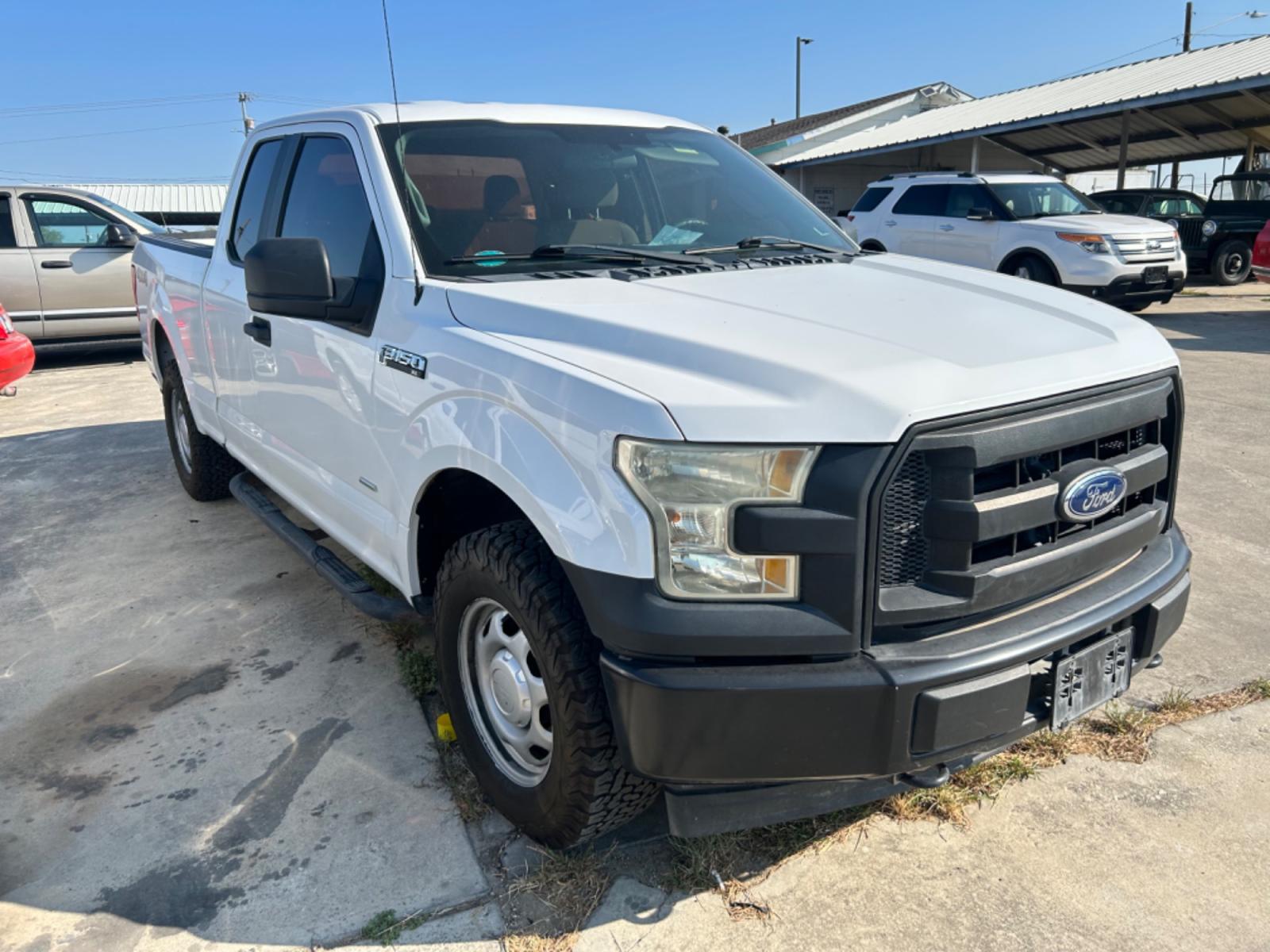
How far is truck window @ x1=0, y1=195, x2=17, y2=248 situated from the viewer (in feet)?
32.0

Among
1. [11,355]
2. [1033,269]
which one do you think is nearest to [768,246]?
[11,355]

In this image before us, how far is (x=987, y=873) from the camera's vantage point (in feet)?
8.08

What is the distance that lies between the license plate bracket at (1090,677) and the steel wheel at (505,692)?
1192 millimetres

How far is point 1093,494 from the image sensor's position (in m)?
2.18

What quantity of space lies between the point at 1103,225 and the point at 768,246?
32.6ft

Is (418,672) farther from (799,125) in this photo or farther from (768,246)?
(799,125)

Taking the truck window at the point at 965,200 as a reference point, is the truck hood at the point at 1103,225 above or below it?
below

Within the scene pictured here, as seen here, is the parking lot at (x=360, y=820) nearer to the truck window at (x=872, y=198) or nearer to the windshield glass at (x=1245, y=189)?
the truck window at (x=872, y=198)

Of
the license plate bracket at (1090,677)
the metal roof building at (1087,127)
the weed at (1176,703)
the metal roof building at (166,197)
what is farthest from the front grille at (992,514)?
the metal roof building at (166,197)

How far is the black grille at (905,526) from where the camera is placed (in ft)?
6.44

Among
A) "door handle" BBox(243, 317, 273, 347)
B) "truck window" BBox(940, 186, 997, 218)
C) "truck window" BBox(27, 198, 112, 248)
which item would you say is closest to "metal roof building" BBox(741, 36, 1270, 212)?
"truck window" BBox(940, 186, 997, 218)

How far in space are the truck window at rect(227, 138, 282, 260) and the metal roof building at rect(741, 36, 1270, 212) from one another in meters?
14.9

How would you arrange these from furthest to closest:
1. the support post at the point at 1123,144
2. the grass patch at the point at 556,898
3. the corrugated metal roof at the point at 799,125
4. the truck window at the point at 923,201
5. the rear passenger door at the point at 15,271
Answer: the corrugated metal roof at the point at 799,125 → the support post at the point at 1123,144 → the truck window at the point at 923,201 → the rear passenger door at the point at 15,271 → the grass patch at the point at 556,898

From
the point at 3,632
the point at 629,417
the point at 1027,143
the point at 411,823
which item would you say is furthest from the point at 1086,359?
the point at 1027,143
